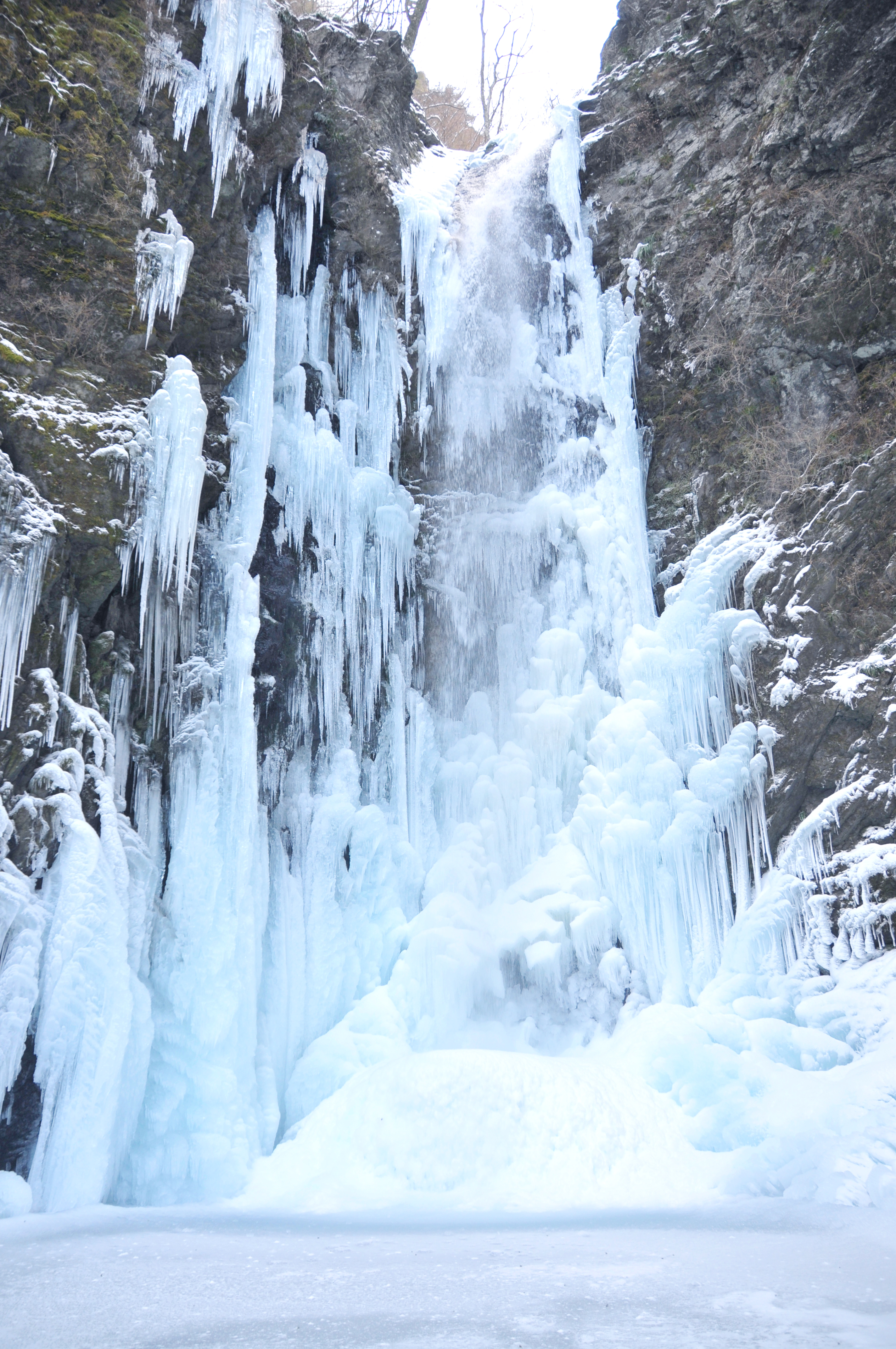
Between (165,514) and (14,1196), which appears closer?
(14,1196)

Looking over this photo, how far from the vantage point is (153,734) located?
855 centimetres

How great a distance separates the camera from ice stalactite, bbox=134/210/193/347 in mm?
8859

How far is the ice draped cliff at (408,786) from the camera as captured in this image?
7.11 m

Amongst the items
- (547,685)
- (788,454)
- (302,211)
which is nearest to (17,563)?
(547,685)

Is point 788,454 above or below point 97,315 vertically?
below

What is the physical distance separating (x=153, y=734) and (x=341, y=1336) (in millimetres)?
5893

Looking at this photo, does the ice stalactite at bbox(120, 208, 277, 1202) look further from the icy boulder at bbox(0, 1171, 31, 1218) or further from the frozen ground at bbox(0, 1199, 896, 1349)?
the frozen ground at bbox(0, 1199, 896, 1349)

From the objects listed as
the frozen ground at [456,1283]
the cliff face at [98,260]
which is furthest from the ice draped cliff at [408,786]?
the frozen ground at [456,1283]

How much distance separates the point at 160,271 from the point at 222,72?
237 centimetres

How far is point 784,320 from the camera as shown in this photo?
1007 centimetres

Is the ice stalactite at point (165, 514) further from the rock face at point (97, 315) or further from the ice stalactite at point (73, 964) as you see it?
the ice stalactite at point (73, 964)

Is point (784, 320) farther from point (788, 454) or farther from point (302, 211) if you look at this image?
point (302, 211)

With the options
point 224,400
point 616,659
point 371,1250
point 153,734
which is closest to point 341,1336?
point 371,1250

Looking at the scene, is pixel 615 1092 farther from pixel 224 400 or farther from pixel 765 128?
pixel 765 128
